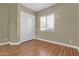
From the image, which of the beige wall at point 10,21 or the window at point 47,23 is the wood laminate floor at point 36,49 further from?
the window at point 47,23

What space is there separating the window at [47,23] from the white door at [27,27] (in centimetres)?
22

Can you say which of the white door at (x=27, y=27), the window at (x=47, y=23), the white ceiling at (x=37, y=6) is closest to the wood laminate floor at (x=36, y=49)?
the white door at (x=27, y=27)

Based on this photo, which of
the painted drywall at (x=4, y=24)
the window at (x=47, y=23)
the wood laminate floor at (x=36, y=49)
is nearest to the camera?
the wood laminate floor at (x=36, y=49)

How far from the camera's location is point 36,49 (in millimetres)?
2137

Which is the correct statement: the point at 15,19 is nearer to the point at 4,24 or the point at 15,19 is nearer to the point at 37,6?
the point at 4,24

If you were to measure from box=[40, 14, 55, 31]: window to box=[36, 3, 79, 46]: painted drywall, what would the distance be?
0.29 feet

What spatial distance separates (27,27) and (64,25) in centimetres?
98

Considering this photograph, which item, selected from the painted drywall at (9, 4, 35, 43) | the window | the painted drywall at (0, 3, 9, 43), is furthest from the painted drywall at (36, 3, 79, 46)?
the painted drywall at (0, 3, 9, 43)

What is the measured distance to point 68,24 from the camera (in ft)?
7.82

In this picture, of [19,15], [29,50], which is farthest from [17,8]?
[29,50]

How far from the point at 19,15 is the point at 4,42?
72cm

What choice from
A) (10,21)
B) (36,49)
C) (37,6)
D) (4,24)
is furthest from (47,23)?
(4,24)

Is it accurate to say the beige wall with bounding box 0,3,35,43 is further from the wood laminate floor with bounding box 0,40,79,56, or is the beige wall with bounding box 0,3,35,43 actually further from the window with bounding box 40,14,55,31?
the window with bounding box 40,14,55,31

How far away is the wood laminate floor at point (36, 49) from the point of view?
1.97 meters
